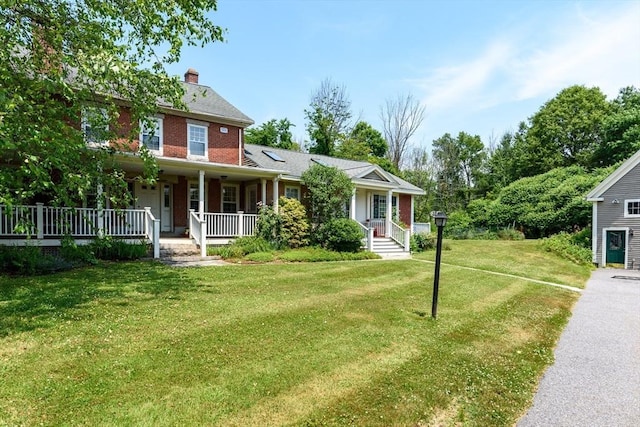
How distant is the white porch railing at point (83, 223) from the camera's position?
34.9 feet

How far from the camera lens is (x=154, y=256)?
1179 cm

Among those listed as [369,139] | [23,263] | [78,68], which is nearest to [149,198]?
[23,263]

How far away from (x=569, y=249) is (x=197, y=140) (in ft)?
64.4

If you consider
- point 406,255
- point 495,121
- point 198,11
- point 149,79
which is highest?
point 495,121

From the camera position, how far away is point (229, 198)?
17.2 metres

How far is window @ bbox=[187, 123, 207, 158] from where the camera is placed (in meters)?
15.0

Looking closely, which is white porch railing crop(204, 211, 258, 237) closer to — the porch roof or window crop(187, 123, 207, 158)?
the porch roof

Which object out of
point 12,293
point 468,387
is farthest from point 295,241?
point 468,387

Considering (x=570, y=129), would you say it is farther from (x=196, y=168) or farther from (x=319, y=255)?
(x=196, y=168)

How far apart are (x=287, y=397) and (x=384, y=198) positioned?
1792cm

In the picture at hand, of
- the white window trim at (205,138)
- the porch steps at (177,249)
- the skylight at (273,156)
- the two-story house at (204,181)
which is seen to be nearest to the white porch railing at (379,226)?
the two-story house at (204,181)

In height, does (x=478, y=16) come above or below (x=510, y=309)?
above

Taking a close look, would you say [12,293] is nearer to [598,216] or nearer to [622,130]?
[598,216]

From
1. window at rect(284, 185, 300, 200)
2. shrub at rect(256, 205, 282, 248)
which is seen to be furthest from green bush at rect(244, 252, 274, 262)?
window at rect(284, 185, 300, 200)
